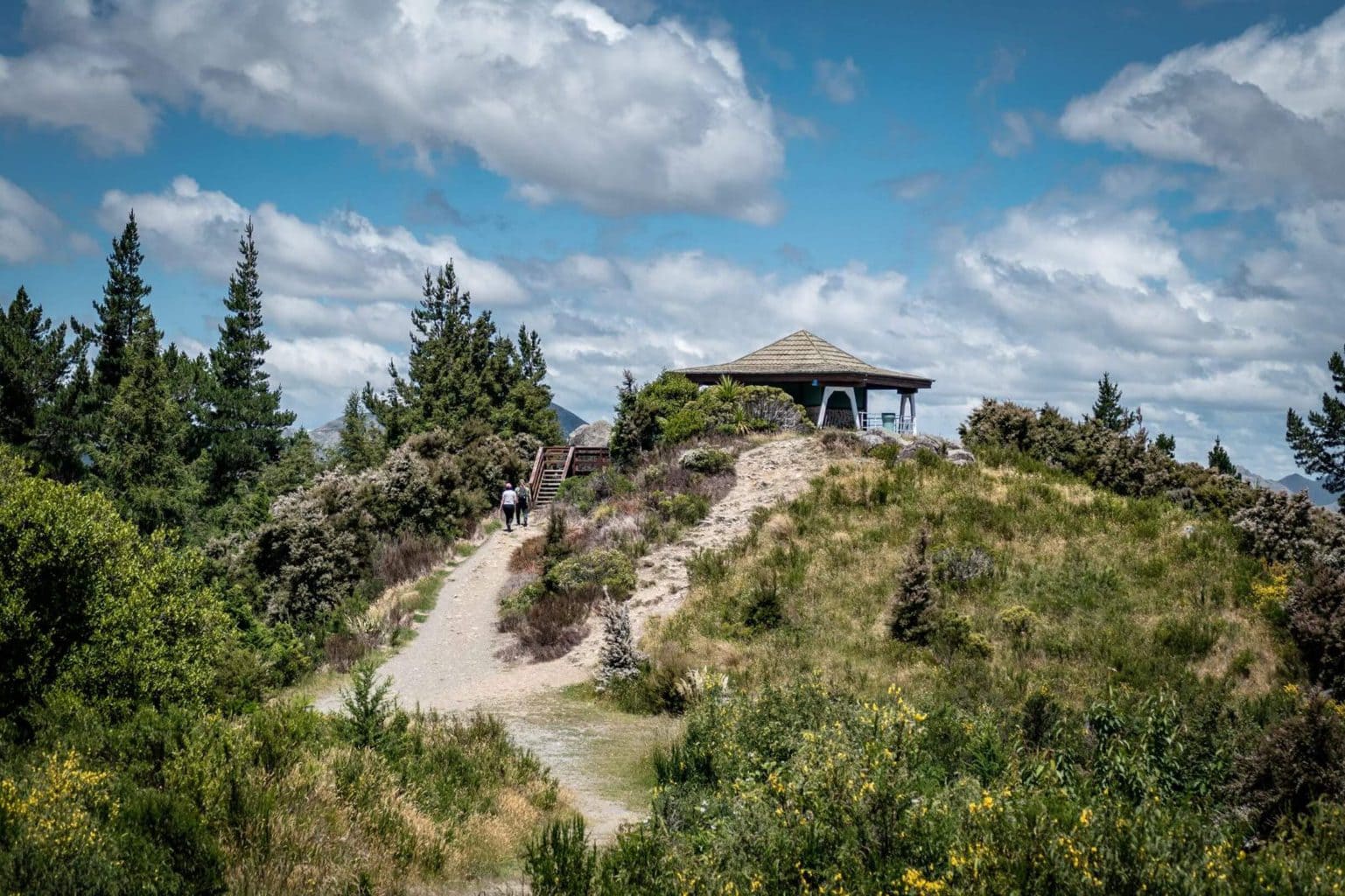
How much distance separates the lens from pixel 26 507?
11383 mm

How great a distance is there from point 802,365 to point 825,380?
1514mm

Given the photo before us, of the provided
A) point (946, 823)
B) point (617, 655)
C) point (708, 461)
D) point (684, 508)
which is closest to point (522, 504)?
point (708, 461)

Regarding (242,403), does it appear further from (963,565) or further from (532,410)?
(963,565)

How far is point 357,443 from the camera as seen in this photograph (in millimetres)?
46281

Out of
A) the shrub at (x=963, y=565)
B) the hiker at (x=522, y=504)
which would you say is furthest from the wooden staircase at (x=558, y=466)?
the shrub at (x=963, y=565)

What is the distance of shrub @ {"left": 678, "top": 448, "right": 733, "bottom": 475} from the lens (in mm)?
30125

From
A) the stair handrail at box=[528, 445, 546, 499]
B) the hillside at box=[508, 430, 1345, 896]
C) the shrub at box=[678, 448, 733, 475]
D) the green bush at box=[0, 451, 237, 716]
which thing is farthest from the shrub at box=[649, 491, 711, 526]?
the green bush at box=[0, 451, 237, 716]

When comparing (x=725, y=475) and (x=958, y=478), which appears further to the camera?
(x=725, y=475)

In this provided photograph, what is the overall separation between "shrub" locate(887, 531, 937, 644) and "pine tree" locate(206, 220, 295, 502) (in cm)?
4305

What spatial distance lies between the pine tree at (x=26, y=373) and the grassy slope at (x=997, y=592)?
126ft

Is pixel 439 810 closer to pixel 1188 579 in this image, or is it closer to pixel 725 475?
pixel 1188 579

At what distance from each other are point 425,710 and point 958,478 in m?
16.1

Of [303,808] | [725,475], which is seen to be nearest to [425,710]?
[303,808]

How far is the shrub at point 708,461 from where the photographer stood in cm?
3012
